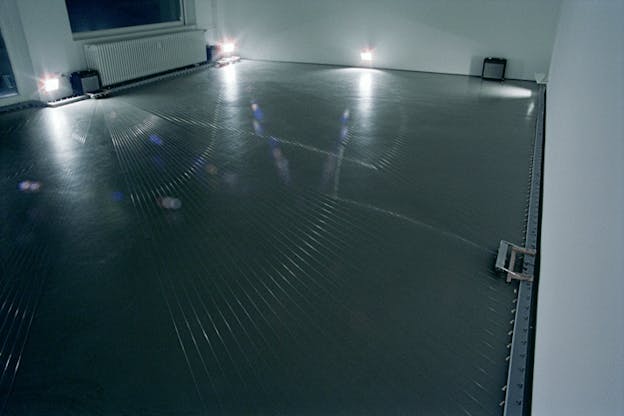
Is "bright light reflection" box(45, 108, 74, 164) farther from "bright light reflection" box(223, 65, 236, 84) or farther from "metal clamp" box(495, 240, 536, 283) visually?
"metal clamp" box(495, 240, 536, 283)

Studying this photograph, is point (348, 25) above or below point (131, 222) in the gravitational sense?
above

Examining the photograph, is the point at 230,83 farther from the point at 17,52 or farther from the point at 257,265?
the point at 257,265

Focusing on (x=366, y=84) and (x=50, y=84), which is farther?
(x=366, y=84)

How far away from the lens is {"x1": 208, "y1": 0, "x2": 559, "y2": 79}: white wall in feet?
25.2

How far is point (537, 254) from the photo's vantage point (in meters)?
2.95

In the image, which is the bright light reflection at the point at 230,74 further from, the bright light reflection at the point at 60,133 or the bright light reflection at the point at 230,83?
the bright light reflection at the point at 60,133

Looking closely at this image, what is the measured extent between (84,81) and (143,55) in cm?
136

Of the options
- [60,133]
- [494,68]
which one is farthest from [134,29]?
[494,68]

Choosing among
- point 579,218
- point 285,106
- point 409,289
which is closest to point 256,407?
point 409,289

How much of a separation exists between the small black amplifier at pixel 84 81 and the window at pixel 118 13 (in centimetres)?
80

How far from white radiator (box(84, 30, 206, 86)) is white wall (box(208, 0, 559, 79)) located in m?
0.74

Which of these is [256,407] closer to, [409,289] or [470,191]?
[409,289]

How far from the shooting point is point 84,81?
6688 mm

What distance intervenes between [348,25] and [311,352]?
7.98 m
